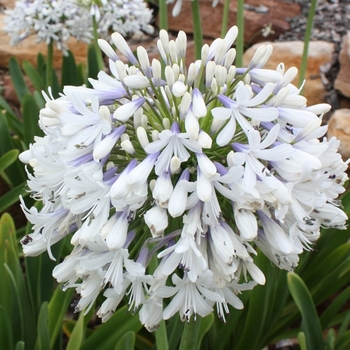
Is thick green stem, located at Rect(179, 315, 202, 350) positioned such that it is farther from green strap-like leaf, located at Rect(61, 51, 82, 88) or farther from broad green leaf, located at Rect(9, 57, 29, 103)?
broad green leaf, located at Rect(9, 57, 29, 103)

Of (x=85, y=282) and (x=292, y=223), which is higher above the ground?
(x=292, y=223)

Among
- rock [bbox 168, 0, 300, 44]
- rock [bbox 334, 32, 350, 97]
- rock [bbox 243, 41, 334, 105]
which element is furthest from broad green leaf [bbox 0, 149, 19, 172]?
rock [bbox 168, 0, 300, 44]

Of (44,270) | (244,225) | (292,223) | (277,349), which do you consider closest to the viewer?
(244,225)

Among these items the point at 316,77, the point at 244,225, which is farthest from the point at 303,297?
the point at 316,77

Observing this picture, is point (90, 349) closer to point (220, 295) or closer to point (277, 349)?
point (220, 295)

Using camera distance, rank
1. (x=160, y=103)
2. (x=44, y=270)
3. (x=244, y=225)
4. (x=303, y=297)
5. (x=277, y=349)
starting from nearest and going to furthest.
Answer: (x=244, y=225) < (x=160, y=103) < (x=303, y=297) < (x=44, y=270) < (x=277, y=349)

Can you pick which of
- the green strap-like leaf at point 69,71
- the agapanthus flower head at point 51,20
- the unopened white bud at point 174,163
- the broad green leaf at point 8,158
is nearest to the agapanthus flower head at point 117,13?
the agapanthus flower head at point 51,20

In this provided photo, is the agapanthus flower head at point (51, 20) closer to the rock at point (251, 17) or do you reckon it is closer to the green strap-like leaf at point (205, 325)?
the rock at point (251, 17)
